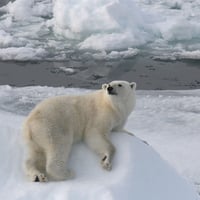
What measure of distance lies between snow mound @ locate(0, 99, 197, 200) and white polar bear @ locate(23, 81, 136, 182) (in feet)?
0.20

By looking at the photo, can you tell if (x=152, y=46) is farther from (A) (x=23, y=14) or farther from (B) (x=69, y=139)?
(B) (x=69, y=139)

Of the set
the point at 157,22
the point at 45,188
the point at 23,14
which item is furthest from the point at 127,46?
the point at 45,188

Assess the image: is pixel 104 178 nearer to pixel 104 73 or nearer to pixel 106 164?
pixel 106 164

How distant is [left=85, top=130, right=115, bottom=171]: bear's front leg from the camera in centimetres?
312

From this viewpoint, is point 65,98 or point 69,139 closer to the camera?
point 69,139

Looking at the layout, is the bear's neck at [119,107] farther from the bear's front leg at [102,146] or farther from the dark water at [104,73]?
the dark water at [104,73]

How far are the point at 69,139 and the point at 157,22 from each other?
529 cm

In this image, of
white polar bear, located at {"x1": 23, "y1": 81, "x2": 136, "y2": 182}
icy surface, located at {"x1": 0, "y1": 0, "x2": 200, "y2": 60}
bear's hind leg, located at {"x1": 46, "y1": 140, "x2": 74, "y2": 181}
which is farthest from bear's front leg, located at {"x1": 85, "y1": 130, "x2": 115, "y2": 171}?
icy surface, located at {"x1": 0, "y1": 0, "x2": 200, "y2": 60}

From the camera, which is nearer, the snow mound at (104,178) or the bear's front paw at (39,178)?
the snow mound at (104,178)

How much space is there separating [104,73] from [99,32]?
Answer: 3.88 feet

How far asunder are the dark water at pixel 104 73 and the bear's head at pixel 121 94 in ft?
9.62

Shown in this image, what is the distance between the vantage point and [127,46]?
24.8ft

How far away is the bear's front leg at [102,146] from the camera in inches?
123

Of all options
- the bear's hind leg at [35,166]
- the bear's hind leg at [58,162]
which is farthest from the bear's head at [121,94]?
the bear's hind leg at [35,166]
